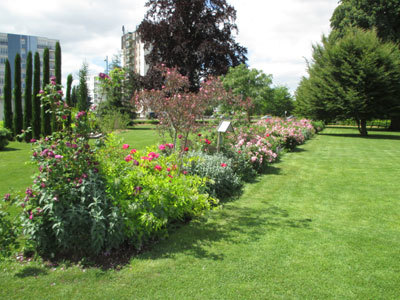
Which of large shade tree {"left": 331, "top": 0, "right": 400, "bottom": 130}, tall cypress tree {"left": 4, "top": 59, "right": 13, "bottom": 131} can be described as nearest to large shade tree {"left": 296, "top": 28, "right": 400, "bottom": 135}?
large shade tree {"left": 331, "top": 0, "right": 400, "bottom": 130}

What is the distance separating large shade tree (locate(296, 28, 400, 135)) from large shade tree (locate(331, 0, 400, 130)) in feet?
13.1

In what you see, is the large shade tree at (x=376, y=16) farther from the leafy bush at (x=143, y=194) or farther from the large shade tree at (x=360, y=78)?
the leafy bush at (x=143, y=194)

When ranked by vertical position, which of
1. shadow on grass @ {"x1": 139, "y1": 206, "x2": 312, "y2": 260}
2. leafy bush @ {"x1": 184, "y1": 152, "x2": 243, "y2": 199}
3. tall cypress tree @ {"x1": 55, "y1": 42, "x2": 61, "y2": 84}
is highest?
tall cypress tree @ {"x1": 55, "y1": 42, "x2": 61, "y2": 84}

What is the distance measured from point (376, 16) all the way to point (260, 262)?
97.0ft

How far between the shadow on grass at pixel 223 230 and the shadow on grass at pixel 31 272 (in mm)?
1068

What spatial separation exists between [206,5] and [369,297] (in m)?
25.8

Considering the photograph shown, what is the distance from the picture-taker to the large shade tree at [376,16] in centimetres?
2459

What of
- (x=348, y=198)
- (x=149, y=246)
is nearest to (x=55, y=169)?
(x=149, y=246)

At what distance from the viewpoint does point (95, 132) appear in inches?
156

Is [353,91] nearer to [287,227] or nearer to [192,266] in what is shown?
[287,227]

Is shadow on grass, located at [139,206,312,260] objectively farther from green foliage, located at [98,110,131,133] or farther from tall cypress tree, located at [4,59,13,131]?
tall cypress tree, located at [4,59,13,131]

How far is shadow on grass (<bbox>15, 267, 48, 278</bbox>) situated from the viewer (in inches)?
124

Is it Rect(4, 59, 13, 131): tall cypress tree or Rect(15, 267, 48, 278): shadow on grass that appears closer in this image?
Rect(15, 267, 48, 278): shadow on grass

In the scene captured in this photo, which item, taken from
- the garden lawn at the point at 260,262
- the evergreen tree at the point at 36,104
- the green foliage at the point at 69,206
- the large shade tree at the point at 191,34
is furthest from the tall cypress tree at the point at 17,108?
the garden lawn at the point at 260,262
